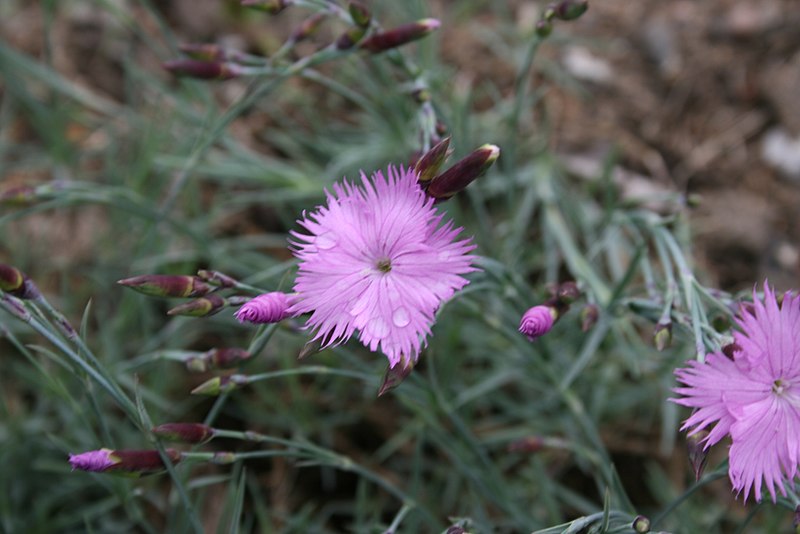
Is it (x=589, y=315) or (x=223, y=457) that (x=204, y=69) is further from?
(x=589, y=315)

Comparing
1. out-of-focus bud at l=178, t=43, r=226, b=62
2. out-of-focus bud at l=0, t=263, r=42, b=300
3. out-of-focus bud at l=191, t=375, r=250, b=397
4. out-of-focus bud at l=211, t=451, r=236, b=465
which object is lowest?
out-of-focus bud at l=211, t=451, r=236, b=465

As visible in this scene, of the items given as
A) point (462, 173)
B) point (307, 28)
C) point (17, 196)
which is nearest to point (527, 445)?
point (462, 173)

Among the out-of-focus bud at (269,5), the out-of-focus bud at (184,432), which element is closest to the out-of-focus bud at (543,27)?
the out-of-focus bud at (269,5)

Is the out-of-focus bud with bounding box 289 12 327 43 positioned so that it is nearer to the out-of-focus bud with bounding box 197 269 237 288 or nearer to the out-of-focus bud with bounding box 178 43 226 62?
the out-of-focus bud with bounding box 178 43 226 62

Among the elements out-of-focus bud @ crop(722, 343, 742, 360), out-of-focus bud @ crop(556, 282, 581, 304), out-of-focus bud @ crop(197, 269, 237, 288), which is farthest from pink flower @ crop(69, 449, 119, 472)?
out-of-focus bud @ crop(722, 343, 742, 360)

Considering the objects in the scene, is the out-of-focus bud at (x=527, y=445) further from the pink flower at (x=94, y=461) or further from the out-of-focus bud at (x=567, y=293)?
the pink flower at (x=94, y=461)

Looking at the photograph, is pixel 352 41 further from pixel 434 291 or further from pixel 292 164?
pixel 292 164

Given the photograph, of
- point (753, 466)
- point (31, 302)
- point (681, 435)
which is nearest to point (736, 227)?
point (681, 435)
